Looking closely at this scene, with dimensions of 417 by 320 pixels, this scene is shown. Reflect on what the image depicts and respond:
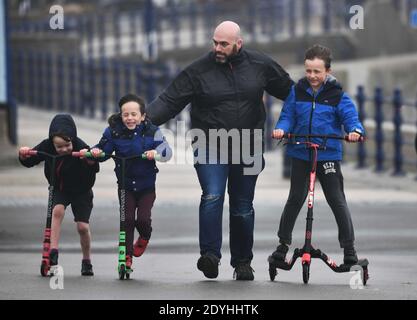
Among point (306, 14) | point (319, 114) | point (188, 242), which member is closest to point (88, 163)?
point (319, 114)

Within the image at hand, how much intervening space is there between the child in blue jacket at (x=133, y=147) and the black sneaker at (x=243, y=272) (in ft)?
2.41

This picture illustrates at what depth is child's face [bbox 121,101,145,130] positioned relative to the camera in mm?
12922

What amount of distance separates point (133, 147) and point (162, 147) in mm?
→ 240

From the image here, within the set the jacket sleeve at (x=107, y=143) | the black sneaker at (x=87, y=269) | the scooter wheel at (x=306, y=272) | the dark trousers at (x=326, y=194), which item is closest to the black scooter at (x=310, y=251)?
the scooter wheel at (x=306, y=272)

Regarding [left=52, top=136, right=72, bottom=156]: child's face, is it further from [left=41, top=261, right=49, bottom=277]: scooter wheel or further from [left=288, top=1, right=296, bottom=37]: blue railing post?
[left=288, top=1, right=296, bottom=37]: blue railing post

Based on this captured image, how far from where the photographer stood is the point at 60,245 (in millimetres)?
16234

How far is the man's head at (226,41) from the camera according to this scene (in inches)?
505

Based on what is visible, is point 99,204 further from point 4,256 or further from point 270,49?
point 270,49

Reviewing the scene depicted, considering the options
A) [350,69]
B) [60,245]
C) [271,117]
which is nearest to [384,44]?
[350,69]

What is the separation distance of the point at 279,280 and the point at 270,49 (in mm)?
31397

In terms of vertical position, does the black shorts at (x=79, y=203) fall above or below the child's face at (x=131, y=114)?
A: below

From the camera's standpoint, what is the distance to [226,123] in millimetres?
12906

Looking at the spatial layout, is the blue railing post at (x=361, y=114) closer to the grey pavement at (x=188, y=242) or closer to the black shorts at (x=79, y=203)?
the grey pavement at (x=188, y=242)

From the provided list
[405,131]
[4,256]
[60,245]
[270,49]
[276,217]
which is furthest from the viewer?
[270,49]
